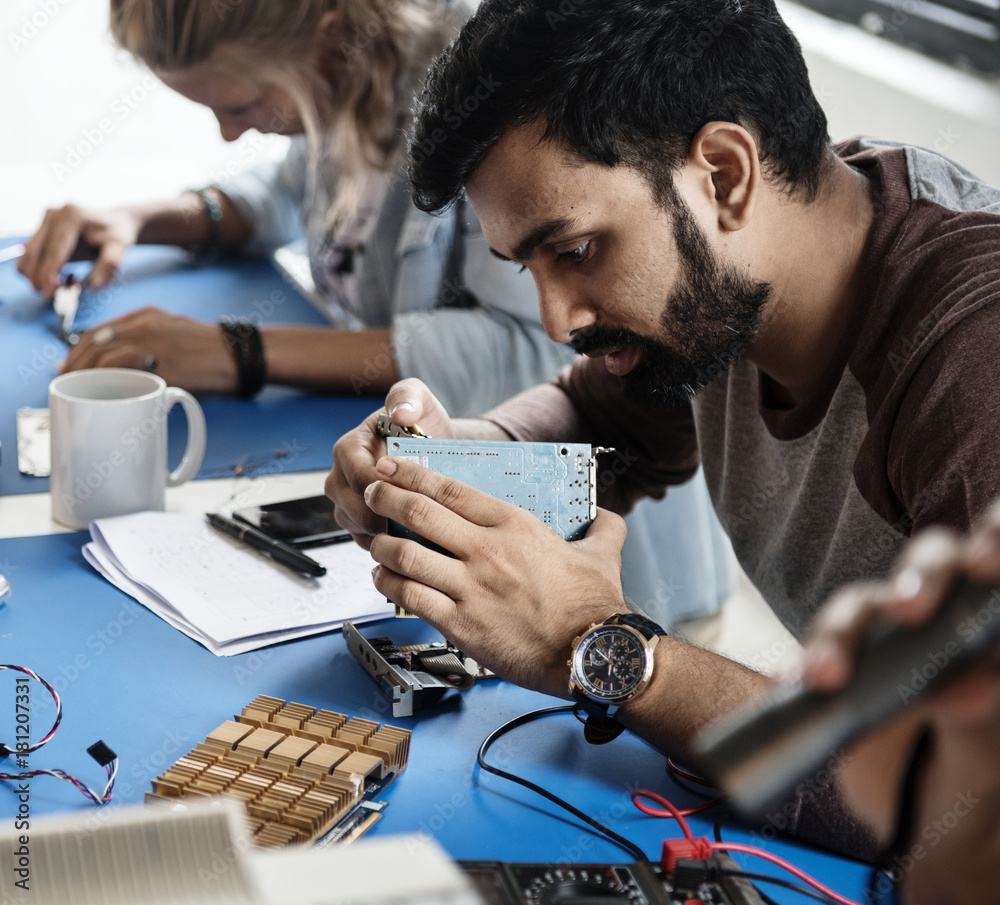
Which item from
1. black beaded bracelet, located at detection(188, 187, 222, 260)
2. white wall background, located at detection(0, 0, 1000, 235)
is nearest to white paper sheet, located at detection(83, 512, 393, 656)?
black beaded bracelet, located at detection(188, 187, 222, 260)

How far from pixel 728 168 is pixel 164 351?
0.97m

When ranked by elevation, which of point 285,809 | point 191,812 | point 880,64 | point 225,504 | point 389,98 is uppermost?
point 880,64

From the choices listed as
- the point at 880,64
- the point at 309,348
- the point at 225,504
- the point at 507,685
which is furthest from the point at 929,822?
the point at 880,64

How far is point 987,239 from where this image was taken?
937 millimetres

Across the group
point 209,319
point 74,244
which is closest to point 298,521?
point 209,319

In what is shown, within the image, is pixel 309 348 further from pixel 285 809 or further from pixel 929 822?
pixel 929 822

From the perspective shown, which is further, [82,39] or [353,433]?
[82,39]

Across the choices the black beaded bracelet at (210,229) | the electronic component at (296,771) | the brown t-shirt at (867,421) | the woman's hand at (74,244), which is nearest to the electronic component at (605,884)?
the electronic component at (296,771)

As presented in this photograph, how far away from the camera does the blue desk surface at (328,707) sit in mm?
748

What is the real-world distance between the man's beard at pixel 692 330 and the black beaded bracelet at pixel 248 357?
70cm

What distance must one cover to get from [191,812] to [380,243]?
1.51m

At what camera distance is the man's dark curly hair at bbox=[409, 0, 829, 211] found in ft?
3.07

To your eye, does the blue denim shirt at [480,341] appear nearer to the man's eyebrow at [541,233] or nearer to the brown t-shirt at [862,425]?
the brown t-shirt at [862,425]
